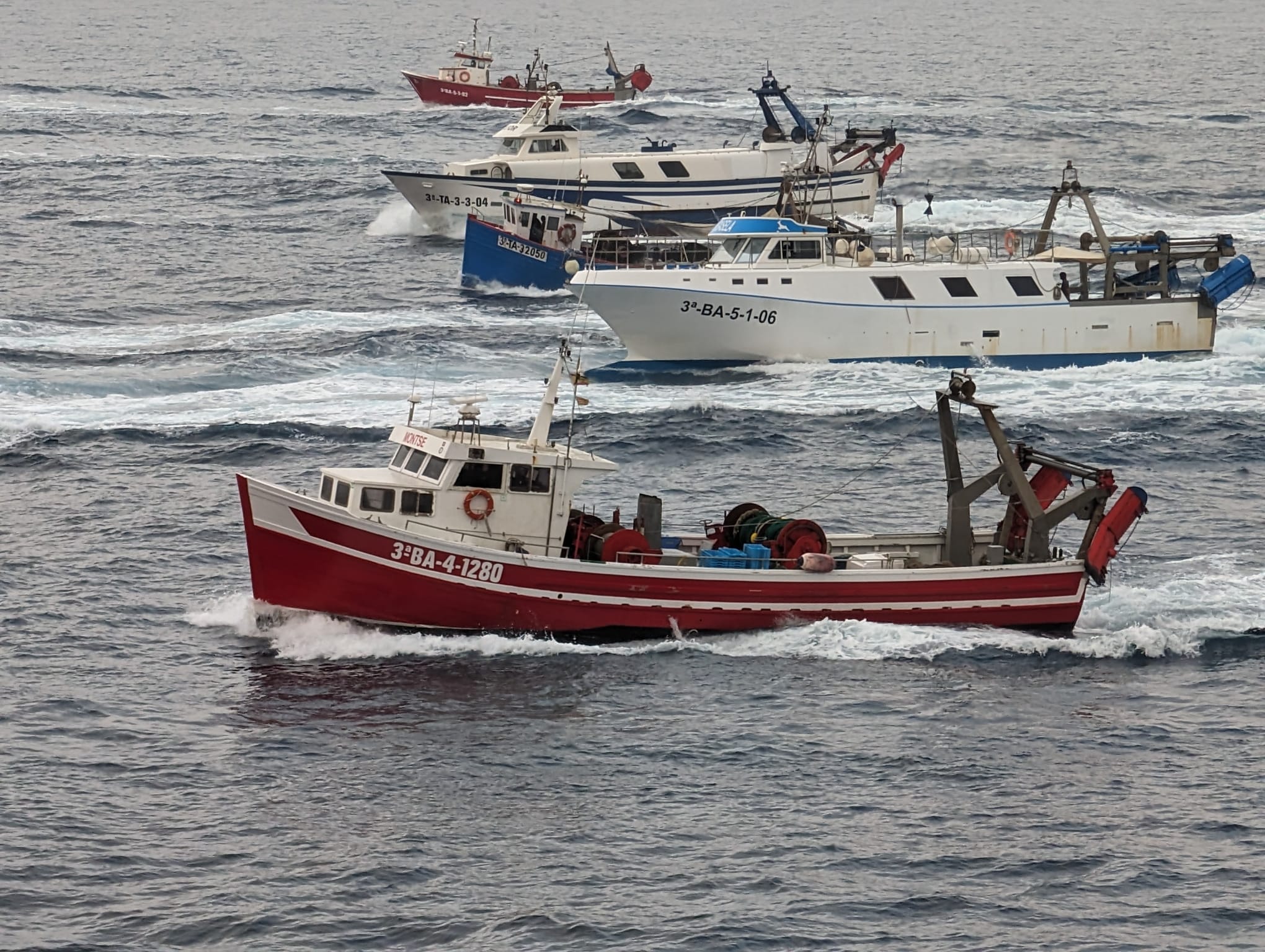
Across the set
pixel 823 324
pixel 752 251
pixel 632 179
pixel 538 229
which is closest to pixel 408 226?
pixel 632 179

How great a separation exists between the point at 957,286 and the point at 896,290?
1.93 m

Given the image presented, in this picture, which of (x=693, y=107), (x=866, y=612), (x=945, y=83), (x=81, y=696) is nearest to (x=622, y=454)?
(x=866, y=612)

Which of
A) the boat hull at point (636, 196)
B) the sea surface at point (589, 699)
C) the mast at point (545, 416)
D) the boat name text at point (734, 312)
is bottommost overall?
the sea surface at point (589, 699)

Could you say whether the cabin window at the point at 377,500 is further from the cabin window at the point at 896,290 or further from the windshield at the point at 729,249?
the cabin window at the point at 896,290

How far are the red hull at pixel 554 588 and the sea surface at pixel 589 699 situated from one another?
513 millimetres

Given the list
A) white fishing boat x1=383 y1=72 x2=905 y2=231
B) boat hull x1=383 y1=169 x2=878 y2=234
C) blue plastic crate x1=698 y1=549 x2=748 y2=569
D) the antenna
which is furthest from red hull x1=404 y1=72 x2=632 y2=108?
blue plastic crate x1=698 y1=549 x2=748 y2=569

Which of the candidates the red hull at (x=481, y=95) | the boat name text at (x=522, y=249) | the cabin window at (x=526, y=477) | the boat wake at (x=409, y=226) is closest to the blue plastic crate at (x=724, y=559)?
the cabin window at (x=526, y=477)

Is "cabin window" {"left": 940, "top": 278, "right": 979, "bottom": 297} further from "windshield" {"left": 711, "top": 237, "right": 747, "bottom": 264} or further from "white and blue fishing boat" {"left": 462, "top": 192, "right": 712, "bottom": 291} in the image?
"white and blue fishing boat" {"left": 462, "top": 192, "right": 712, "bottom": 291}

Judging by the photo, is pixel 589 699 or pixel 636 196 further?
pixel 636 196

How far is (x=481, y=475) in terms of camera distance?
38719 millimetres

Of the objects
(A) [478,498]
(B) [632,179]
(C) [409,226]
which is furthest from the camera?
(C) [409,226]

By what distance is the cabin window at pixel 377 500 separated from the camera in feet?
127

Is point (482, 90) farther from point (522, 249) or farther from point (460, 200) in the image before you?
point (522, 249)

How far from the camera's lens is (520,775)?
1323 inches
